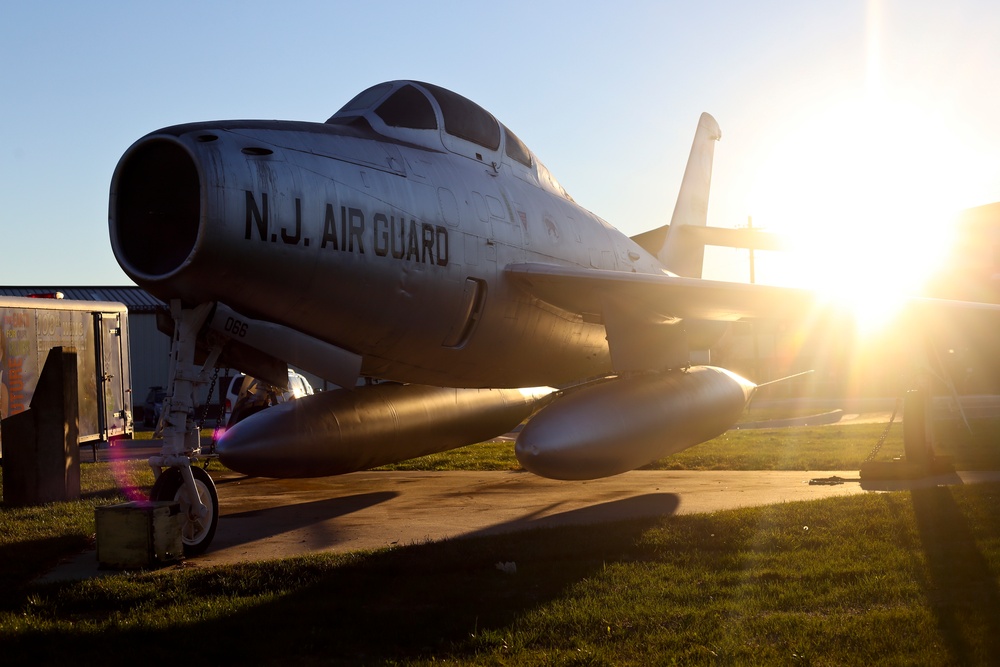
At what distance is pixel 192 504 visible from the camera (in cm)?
778

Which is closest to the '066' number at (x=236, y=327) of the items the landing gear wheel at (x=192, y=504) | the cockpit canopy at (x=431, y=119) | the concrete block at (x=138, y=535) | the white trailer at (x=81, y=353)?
the landing gear wheel at (x=192, y=504)

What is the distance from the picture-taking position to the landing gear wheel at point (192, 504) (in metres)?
7.66

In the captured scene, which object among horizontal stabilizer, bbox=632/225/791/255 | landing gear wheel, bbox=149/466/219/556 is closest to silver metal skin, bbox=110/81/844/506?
landing gear wheel, bbox=149/466/219/556

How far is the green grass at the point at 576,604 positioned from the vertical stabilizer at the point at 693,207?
839 centimetres

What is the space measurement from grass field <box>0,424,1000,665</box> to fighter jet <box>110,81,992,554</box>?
123 cm

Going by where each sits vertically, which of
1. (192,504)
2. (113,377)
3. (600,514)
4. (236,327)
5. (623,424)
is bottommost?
(600,514)

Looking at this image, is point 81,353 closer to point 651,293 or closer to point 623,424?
point 651,293

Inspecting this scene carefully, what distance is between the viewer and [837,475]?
1248cm

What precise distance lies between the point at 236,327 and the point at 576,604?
3.48m

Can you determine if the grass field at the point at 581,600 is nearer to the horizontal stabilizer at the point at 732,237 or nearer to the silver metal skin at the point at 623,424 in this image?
the silver metal skin at the point at 623,424

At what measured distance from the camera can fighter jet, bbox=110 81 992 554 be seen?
22.6ft

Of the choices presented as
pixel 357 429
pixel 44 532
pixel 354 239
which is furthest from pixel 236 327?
pixel 44 532

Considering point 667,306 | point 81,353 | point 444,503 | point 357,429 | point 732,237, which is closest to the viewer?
point 357,429

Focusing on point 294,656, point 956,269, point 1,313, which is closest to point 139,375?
point 1,313
